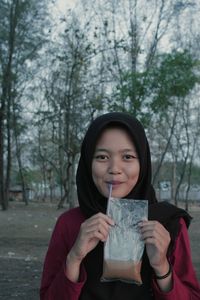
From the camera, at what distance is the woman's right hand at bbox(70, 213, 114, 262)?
1.39 meters

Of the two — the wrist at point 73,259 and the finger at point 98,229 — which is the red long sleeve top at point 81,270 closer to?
the wrist at point 73,259

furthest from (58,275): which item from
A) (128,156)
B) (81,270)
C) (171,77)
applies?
(171,77)

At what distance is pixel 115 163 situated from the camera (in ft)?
5.08

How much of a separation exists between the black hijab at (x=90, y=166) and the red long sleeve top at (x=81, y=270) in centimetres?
11

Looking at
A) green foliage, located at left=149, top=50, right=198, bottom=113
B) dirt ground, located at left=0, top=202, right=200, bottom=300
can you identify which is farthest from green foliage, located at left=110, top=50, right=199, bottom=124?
dirt ground, located at left=0, top=202, right=200, bottom=300

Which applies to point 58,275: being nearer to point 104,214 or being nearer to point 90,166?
point 104,214

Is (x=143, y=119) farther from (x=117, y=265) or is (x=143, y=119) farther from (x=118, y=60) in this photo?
(x=117, y=265)

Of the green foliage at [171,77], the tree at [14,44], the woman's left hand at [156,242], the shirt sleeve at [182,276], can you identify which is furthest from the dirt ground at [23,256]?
the tree at [14,44]

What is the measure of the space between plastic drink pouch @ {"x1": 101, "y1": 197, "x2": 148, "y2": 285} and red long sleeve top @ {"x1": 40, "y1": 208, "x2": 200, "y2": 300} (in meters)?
0.10

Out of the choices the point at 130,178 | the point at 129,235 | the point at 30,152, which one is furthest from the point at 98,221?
the point at 30,152

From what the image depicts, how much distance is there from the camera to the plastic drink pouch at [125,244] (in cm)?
141

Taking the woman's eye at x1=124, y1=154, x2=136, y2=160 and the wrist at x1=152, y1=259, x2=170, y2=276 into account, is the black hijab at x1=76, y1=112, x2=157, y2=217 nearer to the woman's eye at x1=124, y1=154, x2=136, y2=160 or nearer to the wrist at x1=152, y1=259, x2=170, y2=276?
the woman's eye at x1=124, y1=154, x2=136, y2=160

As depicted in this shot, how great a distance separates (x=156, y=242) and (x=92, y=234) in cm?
19

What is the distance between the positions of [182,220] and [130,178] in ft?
0.78
